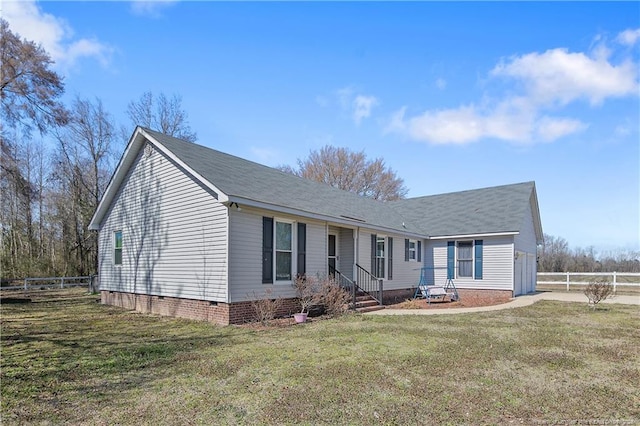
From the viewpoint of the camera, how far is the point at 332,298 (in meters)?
11.8

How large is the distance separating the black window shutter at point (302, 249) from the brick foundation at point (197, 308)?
0.97 metres

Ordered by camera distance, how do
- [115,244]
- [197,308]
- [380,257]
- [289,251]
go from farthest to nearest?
[380,257] → [115,244] → [289,251] → [197,308]

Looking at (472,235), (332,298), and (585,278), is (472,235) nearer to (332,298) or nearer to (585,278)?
(332,298)

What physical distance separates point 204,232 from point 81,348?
4.09m

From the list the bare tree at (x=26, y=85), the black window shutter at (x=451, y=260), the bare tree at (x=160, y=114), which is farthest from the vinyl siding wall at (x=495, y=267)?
the bare tree at (x=160, y=114)

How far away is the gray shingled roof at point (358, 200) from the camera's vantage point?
37.4ft

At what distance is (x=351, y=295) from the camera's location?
42.8ft

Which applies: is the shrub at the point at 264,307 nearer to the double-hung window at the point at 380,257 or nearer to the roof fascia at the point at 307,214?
the roof fascia at the point at 307,214

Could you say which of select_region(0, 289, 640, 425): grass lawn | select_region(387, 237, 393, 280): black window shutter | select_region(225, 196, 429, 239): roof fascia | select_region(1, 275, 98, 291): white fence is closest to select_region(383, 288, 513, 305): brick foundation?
select_region(387, 237, 393, 280): black window shutter

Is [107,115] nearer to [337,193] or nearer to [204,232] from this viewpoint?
[337,193]

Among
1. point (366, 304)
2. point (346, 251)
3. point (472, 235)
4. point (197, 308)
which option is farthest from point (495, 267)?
point (197, 308)

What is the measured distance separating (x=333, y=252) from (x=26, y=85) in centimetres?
1801

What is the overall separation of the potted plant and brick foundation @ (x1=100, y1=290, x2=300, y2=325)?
12.4 inches

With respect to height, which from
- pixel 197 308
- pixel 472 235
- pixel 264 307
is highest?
pixel 472 235
